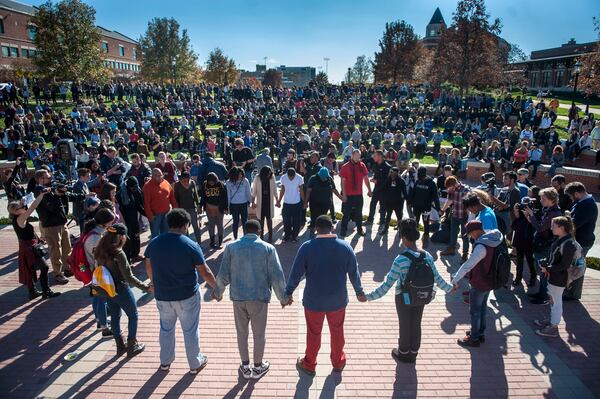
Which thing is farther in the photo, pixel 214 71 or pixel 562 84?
pixel 214 71

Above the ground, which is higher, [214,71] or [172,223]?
[214,71]

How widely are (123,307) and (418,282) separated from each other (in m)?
3.53

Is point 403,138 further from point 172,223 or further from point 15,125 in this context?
point 15,125

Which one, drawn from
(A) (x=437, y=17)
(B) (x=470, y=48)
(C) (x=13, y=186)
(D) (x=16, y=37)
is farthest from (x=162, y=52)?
(A) (x=437, y=17)

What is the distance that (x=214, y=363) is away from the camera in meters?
5.06

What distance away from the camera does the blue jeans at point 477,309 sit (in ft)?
16.9

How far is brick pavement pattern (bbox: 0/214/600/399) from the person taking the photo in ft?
15.1

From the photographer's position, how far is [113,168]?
9.75m

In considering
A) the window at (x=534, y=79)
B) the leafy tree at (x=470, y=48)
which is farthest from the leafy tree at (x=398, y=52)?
the window at (x=534, y=79)

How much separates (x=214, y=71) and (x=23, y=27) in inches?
1004

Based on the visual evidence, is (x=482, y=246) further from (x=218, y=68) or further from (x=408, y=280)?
(x=218, y=68)

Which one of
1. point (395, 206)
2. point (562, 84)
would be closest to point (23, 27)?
point (395, 206)

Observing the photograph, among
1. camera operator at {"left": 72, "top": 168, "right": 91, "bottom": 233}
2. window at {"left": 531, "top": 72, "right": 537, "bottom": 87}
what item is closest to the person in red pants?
camera operator at {"left": 72, "top": 168, "right": 91, "bottom": 233}

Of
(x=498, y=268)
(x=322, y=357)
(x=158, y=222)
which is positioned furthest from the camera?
(x=158, y=222)
